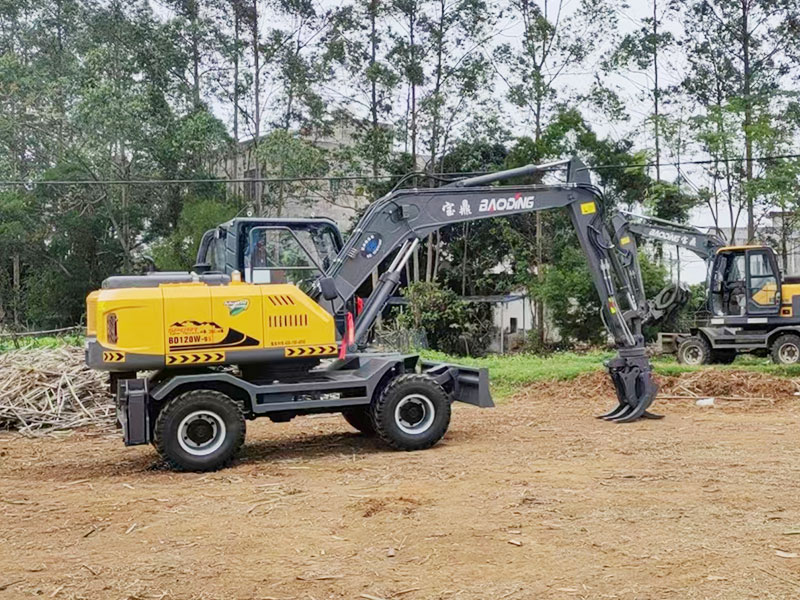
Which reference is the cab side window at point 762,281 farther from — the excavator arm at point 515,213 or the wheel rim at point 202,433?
the wheel rim at point 202,433

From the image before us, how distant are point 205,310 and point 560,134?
73.9 feet

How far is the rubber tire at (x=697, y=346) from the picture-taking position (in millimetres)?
20062

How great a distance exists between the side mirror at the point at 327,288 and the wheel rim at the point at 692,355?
1294cm

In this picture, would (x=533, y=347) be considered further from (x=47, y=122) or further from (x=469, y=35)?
(x=47, y=122)

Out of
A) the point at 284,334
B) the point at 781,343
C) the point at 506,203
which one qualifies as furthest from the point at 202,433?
the point at 781,343

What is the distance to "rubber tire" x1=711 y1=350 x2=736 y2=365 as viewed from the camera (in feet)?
66.2

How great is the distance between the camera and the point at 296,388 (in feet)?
30.9

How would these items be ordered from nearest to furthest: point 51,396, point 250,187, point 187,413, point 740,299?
point 187,413
point 51,396
point 740,299
point 250,187

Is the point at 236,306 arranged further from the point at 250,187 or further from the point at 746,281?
the point at 250,187

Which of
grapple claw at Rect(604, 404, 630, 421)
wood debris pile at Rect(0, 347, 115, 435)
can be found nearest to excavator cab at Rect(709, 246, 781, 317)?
grapple claw at Rect(604, 404, 630, 421)

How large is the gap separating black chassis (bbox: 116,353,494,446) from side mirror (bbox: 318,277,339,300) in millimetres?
816

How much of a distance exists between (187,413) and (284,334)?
1.30 m

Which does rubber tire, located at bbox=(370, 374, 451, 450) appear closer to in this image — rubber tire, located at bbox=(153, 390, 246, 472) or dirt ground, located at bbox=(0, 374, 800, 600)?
dirt ground, located at bbox=(0, 374, 800, 600)

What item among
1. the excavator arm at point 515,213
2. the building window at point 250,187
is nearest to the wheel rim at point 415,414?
the excavator arm at point 515,213
